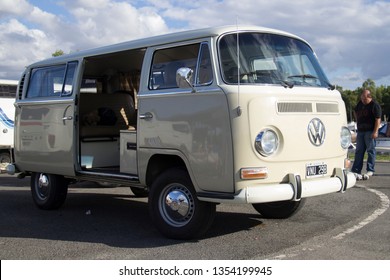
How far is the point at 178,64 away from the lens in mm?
5828

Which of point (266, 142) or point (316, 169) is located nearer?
Result: point (266, 142)

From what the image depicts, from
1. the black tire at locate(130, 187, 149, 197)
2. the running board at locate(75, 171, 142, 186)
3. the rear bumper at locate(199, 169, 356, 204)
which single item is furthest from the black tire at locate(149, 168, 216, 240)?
the black tire at locate(130, 187, 149, 197)

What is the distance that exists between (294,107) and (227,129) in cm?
92

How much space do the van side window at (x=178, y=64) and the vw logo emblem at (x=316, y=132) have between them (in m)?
1.34

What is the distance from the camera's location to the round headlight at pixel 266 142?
504cm

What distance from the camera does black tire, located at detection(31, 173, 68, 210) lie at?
26.0 feet

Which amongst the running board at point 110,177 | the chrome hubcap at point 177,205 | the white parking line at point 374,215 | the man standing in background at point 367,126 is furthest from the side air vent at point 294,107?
the man standing in background at point 367,126

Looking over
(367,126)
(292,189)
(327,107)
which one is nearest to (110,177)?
(292,189)

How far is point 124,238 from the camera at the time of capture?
19.4 ft

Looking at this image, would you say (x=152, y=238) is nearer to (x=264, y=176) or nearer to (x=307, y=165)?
(x=264, y=176)

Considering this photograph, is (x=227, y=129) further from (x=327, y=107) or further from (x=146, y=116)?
(x=327, y=107)

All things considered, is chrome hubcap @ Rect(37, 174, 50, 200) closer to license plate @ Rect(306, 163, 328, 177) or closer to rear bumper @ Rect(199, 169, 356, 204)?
rear bumper @ Rect(199, 169, 356, 204)

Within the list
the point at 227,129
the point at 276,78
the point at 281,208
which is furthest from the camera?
the point at 281,208
